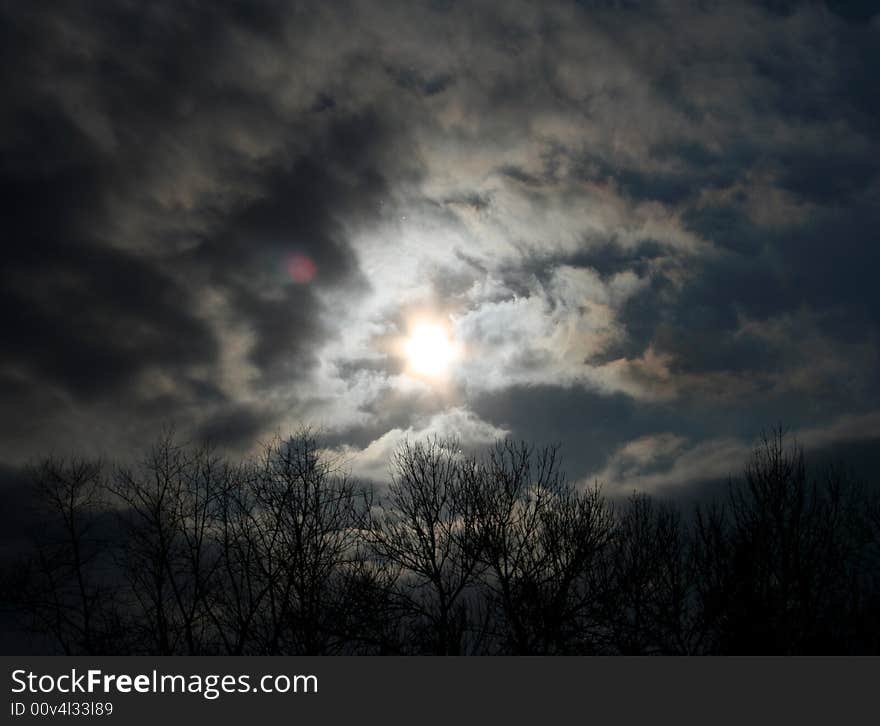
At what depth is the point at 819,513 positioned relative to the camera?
79.7 feet

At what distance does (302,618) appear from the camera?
22391 millimetres

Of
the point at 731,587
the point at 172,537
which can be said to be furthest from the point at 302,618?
the point at 731,587

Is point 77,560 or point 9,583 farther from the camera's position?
point 77,560

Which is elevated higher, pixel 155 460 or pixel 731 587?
pixel 155 460
